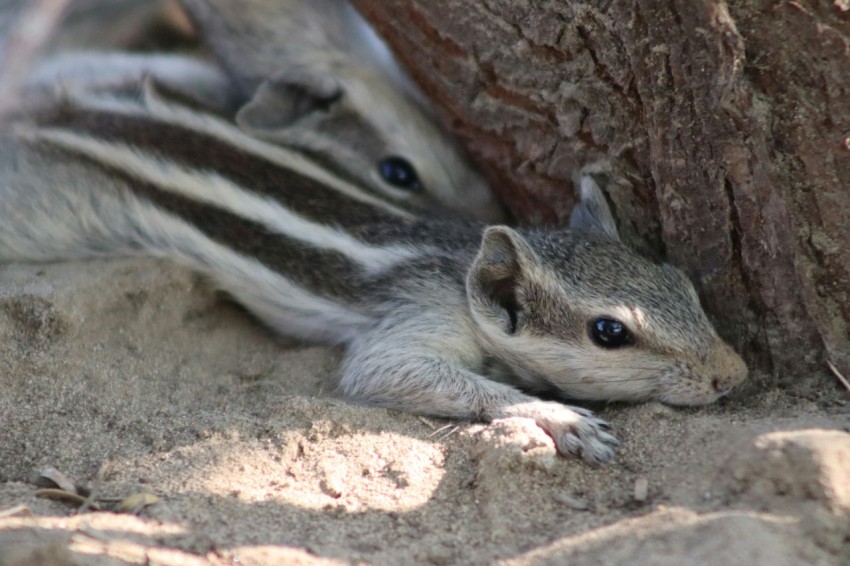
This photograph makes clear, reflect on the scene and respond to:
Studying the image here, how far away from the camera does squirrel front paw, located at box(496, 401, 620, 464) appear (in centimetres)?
391

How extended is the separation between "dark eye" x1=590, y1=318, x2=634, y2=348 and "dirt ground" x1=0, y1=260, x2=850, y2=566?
0.31 metres

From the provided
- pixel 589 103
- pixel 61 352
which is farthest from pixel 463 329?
pixel 61 352

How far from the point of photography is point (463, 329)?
4.88 metres

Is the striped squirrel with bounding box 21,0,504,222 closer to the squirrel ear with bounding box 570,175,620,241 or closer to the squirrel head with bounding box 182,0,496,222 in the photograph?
the squirrel head with bounding box 182,0,496,222

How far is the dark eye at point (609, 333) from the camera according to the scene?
4371mm

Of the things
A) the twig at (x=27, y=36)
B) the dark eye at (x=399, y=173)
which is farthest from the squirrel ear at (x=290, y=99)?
the twig at (x=27, y=36)

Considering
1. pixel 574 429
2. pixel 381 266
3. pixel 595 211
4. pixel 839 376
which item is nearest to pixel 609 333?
pixel 574 429

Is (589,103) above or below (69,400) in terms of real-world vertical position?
above

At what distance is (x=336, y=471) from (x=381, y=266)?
1498 millimetres

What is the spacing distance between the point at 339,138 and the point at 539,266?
219 cm

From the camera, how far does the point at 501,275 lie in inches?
183

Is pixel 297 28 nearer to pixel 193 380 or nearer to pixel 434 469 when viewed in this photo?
pixel 193 380

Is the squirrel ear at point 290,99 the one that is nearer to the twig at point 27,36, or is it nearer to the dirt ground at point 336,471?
the dirt ground at point 336,471

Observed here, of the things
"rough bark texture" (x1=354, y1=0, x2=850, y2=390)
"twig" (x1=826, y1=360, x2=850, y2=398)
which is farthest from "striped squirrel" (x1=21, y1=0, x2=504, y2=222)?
"twig" (x1=826, y1=360, x2=850, y2=398)
